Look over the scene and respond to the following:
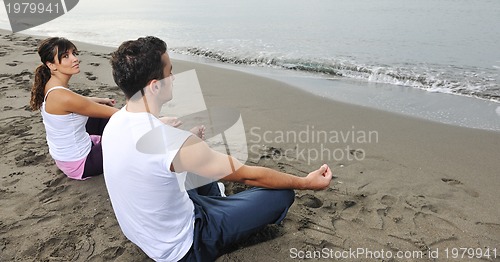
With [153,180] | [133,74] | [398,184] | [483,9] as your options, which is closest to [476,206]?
[398,184]

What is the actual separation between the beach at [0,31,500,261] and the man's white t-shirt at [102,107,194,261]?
0.50m

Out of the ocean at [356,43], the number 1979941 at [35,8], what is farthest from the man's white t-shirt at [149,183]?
the number 1979941 at [35,8]

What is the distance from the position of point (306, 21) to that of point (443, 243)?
12525 millimetres

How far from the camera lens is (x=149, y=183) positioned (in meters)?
1.93

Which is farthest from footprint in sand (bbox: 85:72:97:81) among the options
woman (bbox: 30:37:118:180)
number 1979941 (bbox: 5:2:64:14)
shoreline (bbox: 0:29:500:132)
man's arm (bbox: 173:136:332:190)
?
number 1979941 (bbox: 5:2:64:14)

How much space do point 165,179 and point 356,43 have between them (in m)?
9.40

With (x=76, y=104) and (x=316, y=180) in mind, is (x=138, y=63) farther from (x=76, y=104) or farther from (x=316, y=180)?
(x=76, y=104)

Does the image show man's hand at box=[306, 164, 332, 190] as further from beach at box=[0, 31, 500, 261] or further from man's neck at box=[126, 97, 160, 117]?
man's neck at box=[126, 97, 160, 117]

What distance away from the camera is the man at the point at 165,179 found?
6.15ft

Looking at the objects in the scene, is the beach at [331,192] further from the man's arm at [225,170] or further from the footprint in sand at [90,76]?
the footprint in sand at [90,76]

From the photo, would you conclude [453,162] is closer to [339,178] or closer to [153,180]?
[339,178]

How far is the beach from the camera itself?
2.66m

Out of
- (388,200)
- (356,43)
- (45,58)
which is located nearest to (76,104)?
(45,58)

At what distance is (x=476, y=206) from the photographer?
3.13 meters
